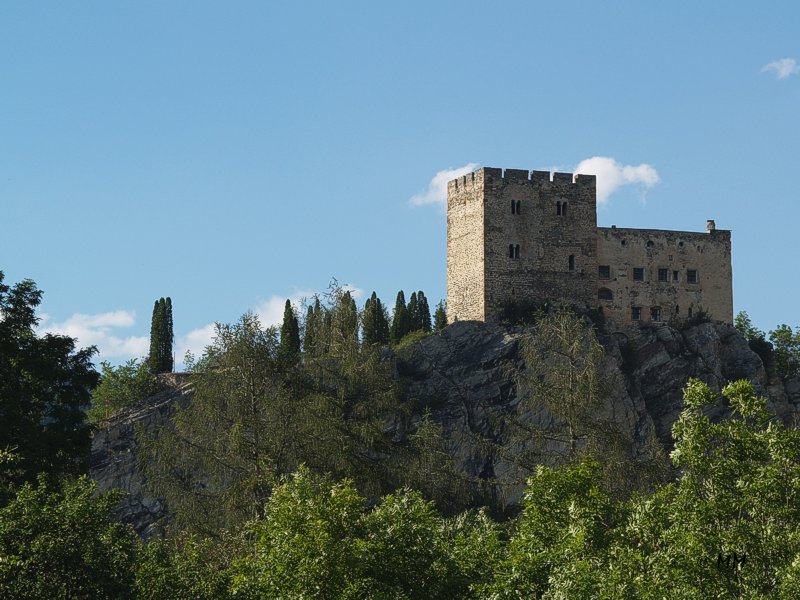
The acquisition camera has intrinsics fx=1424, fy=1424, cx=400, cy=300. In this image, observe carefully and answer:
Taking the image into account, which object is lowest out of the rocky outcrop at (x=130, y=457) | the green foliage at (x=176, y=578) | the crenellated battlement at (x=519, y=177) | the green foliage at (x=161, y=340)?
the green foliage at (x=176, y=578)

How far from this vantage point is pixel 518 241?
267 ft

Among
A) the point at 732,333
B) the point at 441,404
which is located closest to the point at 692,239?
the point at 732,333

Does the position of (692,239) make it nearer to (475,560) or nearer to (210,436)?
(210,436)

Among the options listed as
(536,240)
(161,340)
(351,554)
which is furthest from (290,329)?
(351,554)

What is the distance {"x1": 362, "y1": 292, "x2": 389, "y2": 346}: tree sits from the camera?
91062 millimetres

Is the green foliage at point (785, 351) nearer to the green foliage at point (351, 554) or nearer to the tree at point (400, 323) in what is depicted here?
the tree at point (400, 323)

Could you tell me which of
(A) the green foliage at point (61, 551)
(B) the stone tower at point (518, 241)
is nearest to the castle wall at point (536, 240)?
(B) the stone tower at point (518, 241)

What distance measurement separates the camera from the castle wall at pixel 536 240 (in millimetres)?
80812

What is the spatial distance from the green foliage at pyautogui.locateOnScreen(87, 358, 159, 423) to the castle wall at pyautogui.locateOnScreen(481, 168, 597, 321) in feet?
88.2

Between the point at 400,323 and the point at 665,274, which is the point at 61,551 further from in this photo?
the point at 400,323

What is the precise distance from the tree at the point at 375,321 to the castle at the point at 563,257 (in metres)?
8.28

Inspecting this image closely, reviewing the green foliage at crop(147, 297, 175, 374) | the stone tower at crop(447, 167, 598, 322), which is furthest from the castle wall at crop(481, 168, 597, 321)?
the green foliage at crop(147, 297, 175, 374)

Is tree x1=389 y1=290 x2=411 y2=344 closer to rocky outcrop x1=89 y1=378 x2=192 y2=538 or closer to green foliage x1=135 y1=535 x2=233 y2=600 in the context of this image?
rocky outcrop x1=89 y1=378 x2=192 y2=538

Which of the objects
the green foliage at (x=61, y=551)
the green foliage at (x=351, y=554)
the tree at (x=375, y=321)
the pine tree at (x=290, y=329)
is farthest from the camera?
Result: the pine tree at (x=290, y=329)
